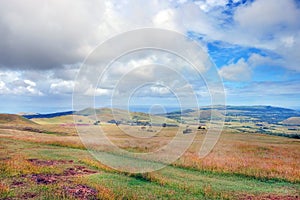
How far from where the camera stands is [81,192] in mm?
17609

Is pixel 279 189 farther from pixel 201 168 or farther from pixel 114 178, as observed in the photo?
pixel 114 178

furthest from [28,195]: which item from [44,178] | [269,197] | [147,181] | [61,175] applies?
[269,197]

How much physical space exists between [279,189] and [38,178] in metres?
19.7

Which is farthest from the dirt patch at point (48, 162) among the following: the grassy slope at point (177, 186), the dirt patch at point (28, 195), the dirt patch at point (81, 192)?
the dirt patch at point (28, 195)

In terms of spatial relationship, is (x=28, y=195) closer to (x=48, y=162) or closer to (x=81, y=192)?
(x=81, y=192)

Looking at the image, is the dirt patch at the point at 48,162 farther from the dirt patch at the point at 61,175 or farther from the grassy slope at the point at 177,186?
the grassy slope at the point at 177,186

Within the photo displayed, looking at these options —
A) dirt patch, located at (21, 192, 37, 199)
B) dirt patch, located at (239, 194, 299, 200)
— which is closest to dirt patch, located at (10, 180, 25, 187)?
dirt patch, located at (21, 192, 37, 199)

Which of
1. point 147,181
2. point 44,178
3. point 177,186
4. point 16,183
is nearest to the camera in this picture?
point 16,183

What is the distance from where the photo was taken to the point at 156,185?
21016 millimetres

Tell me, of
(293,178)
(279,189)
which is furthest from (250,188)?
(293,178)

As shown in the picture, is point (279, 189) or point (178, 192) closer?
point (178, 192)

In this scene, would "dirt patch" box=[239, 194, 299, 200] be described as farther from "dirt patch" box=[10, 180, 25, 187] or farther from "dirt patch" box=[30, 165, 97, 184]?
"dirt patch" box=[10, 180, 25, 187]

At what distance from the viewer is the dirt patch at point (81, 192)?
1677cm

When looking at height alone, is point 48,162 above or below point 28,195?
above
